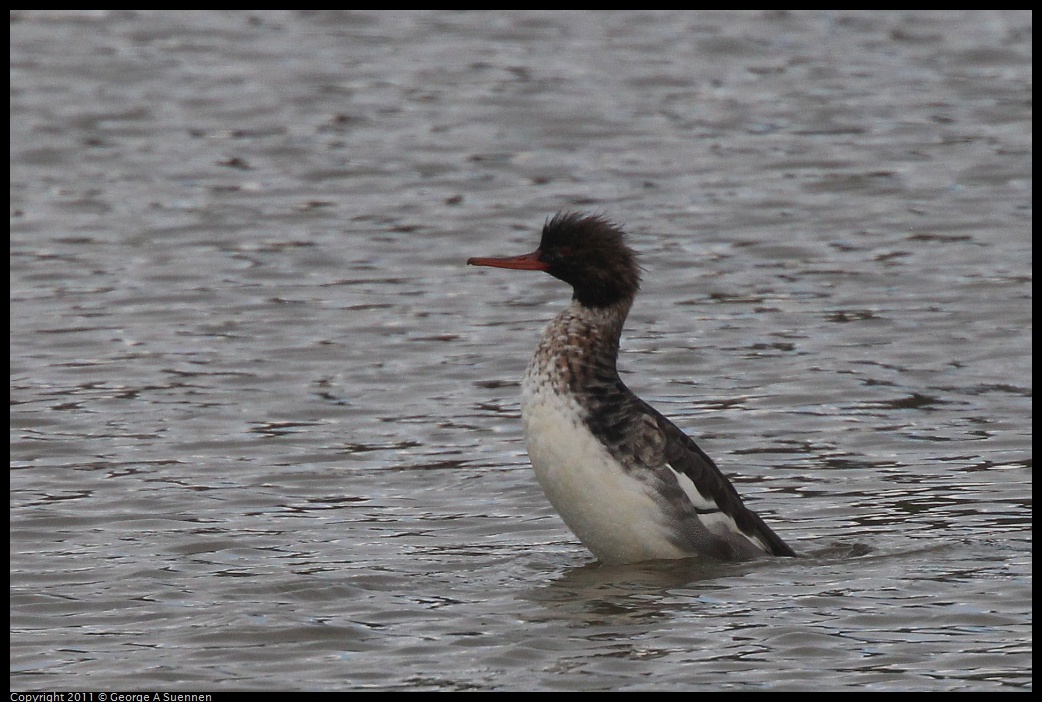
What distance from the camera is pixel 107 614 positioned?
28.3ft

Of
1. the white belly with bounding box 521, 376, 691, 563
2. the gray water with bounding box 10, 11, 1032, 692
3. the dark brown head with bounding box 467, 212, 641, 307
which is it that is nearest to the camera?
the gray water with bounding box 10, 11, 1032, 692

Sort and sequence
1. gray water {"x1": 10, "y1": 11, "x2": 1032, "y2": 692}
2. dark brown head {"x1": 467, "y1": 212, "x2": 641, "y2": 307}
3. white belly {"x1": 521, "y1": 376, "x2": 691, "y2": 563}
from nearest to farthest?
1. gray water {"x1": 10, "y1": 11, "x2": 1032, "y2": 692}
2. white belly {"x1": 521, "y1": 376, "x2": 691, "y2": 563}
3. dark brown head {"x1": 467, "y1": 212, "x2": 641, "y2": 307}

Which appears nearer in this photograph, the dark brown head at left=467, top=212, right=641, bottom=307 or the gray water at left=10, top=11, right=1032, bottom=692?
the gray water at left=10, top=11, right=1032, bottom=692

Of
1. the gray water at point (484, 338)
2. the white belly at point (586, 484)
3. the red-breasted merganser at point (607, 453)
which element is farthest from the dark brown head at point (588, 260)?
the gray water at point (484, 338)

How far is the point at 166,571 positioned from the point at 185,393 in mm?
3428

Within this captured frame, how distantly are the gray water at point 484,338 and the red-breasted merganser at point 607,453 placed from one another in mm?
205

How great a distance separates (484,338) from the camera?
45.6 ft

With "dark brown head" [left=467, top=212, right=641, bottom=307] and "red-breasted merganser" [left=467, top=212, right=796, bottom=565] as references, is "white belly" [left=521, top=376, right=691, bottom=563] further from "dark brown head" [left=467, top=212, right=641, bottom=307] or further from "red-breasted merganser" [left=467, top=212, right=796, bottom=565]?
"dark brown head" [left=467, top=212, right=641, bottom=307]

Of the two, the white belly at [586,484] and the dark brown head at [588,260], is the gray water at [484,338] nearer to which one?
the white belly at [586,484]

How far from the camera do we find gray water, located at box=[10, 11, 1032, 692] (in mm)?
8438

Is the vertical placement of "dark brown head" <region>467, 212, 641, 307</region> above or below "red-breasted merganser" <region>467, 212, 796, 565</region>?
above

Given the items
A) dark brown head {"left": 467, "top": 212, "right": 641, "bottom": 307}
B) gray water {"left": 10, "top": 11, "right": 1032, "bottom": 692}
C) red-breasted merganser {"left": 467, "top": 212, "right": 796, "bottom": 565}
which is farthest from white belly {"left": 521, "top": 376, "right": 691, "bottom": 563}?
dark brown head {"left": 467, "top": 212, "right": 641, "bottom": 307}

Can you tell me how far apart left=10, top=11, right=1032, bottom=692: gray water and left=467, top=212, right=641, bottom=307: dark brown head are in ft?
4.47
